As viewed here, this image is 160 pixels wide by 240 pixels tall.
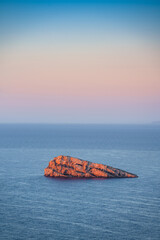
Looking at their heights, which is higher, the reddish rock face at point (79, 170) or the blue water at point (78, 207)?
the reddish rock face at point (79, 170)

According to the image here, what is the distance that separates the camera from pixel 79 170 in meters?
107

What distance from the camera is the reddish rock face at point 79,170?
10450 centimetres

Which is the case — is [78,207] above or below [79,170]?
below

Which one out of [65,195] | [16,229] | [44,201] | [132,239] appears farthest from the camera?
[65,195]

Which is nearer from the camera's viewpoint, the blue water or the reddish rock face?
the blue water

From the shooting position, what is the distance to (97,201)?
7881 centimetres

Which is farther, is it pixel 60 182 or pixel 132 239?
pixel 60 182

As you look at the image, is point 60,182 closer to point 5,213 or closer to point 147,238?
point 5,213

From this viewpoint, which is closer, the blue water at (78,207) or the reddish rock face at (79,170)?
the blue water at (78,207)

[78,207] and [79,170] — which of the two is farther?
[79,170]

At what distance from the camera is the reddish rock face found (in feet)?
343

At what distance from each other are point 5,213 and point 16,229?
941 cm

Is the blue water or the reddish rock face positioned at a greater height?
the reddish rock face

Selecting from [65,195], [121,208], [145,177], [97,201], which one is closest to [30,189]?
[65,195]
